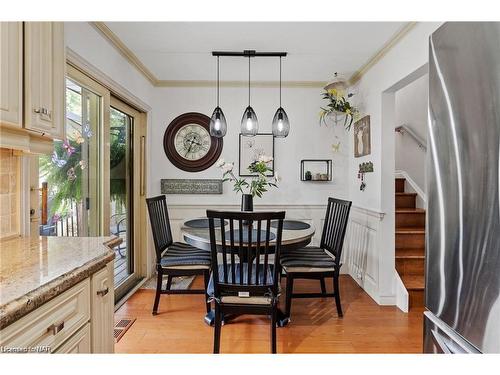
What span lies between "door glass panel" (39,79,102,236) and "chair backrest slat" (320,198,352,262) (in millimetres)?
2137

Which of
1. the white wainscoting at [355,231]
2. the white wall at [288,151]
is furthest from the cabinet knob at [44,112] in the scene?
the white wall at [288,151]

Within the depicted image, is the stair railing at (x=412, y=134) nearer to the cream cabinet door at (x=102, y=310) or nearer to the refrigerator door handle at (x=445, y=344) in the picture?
the refrigerator door handle at (x=445, y=344)

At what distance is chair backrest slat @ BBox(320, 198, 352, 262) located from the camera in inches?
99.4

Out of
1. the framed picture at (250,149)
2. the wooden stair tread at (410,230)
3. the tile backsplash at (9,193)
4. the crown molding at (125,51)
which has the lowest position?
the wooden stair tread at (410,230)

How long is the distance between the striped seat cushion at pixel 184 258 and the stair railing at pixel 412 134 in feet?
10.4

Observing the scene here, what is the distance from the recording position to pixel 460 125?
3.35 ft

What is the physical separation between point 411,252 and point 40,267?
3.20m

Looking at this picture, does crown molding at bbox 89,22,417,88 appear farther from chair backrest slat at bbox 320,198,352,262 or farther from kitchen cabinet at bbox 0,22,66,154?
chair backrest slat at bbox 320,198,352,262

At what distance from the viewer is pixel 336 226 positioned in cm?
270

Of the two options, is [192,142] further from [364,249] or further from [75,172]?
[364,249]

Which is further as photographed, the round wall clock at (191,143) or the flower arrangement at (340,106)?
the round wall clock at (191,143)

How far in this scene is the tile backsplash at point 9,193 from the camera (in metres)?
1.43

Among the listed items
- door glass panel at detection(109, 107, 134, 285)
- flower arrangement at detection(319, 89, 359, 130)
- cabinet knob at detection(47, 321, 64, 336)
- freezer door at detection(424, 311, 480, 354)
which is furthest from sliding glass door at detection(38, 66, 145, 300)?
flower arrangement at detection(319, 89, 359, 130)
